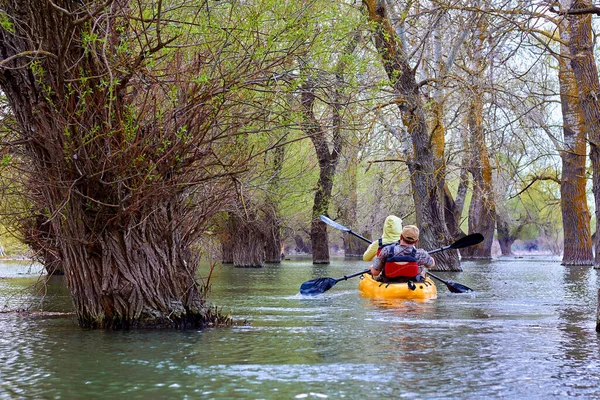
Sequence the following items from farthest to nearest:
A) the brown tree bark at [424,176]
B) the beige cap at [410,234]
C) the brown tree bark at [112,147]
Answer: the brown tree bark at [424,176] → the beige cap at [410,234] → the brown tree bark at [112,147]

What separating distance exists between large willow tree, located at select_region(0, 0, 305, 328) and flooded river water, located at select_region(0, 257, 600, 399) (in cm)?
66

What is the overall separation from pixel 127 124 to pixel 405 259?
6.96m

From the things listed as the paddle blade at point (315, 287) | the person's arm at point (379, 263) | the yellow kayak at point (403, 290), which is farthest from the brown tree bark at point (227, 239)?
the yellow kayak at point (403, 290)

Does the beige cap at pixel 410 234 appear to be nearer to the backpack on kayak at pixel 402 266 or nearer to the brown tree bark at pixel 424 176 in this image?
the backpack on kayak at pixel 402 266

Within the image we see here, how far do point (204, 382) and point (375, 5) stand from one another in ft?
52.3

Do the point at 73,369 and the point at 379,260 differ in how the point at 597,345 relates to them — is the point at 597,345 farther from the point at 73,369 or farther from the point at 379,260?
the point at 379,260

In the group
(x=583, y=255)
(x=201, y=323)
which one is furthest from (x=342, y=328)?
(x=583, y=255)

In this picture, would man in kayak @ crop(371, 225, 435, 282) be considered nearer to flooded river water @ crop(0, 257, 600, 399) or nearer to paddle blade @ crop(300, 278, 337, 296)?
paddle blade @ crop(300, 278, 337, 296)

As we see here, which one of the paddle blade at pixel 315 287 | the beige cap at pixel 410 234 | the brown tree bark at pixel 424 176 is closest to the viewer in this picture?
the beige cap at pixel 410 234

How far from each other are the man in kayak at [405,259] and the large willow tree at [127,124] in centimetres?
542

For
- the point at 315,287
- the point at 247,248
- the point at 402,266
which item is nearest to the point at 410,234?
the point at 402,266

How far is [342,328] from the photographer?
31.1 feet

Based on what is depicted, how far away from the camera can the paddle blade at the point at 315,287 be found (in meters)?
14.8

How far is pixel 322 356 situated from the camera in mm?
7305
